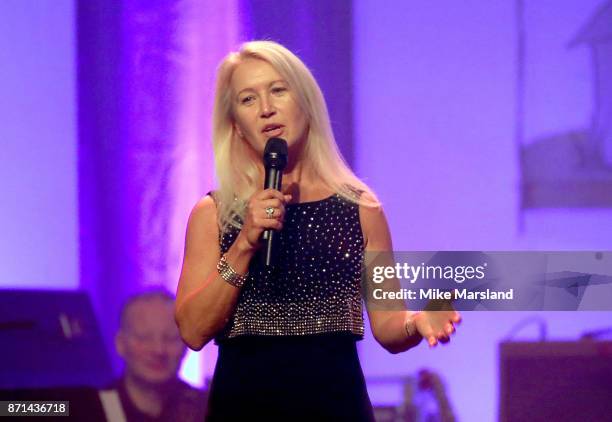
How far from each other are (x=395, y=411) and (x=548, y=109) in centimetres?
91

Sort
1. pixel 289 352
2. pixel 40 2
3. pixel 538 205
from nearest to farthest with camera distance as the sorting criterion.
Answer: pixel 289 352 → pixel 538 205 → pixel 40 2

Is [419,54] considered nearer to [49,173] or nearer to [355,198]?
[355,198]

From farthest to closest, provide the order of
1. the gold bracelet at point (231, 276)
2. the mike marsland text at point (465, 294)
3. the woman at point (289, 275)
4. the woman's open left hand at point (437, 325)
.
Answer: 1. the mike marsland text at point (465, 294)
2. the woman at point (289, 275)
3. the gold bracelet at point (231, 276)
4. the woman's open left hand at point (437, 325)

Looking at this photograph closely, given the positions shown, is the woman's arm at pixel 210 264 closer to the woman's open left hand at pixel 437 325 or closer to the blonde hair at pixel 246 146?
the blonde hair at pixel 246 146

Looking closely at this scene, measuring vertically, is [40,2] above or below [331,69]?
above

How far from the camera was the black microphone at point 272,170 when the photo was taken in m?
1.67

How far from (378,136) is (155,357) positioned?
2.84ft

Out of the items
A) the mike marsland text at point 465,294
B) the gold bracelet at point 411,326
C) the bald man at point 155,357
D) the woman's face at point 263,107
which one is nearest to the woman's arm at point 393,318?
the gold bracelet at point 411,326

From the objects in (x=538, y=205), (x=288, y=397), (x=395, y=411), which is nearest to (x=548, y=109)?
(x=538, y=205)

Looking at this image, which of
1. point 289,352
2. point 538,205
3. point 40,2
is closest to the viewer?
point 289,352

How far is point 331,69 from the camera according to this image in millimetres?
2344

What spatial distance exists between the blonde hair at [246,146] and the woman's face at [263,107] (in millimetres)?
19

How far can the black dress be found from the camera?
1.91 m

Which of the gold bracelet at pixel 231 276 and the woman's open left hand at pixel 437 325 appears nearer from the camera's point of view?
the woman's open left hand at pixel 437 325
